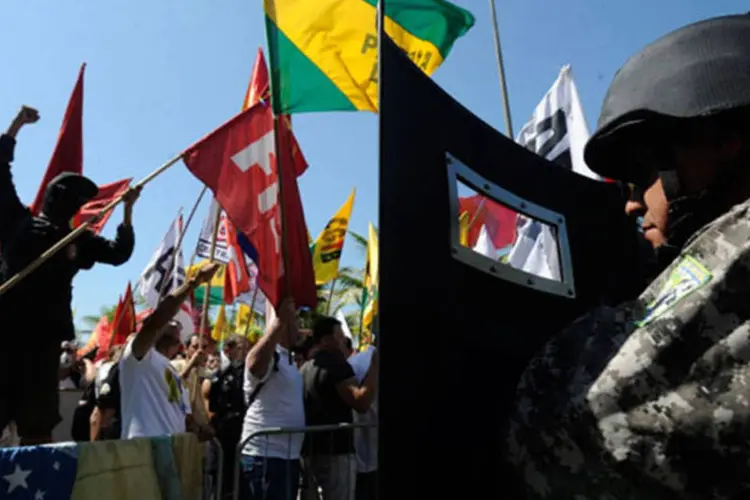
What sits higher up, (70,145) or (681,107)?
(70,145)

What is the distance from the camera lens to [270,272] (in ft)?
16.0

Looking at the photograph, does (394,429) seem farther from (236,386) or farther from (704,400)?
(236,386)

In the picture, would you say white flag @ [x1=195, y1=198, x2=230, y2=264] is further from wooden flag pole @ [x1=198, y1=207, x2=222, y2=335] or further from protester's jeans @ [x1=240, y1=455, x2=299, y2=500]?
protester's jeans @ [x1=240, y1=455, x2=299, y2=500]

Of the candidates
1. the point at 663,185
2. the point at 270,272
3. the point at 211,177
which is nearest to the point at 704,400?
the point at 663,185

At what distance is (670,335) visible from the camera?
1120 mm

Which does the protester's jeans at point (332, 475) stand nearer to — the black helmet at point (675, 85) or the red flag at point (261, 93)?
the red flag at point (261, 93)

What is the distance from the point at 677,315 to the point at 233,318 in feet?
56.1

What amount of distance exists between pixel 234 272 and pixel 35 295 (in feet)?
18.7

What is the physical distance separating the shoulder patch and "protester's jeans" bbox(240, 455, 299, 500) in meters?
3.75

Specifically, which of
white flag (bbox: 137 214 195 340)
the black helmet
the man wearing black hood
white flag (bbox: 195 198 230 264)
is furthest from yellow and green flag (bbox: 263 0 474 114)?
white flag (bbox: 195 198 230 264)

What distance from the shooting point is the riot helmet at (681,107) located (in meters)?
1.33

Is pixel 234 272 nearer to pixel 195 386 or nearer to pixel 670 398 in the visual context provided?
pixel 195 386

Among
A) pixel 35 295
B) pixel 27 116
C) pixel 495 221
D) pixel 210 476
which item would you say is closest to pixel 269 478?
pixel 210 476

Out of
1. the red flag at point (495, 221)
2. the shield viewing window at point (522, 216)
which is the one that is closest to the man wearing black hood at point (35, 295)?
the red flag at point (495, 221)
